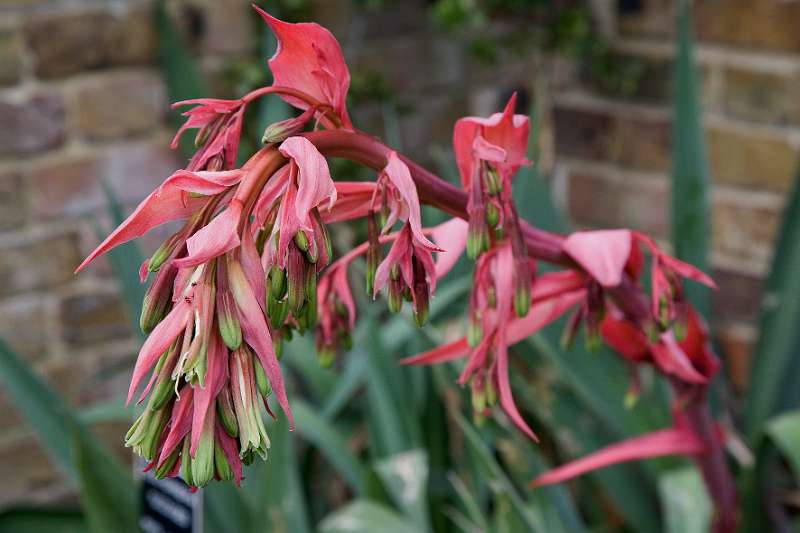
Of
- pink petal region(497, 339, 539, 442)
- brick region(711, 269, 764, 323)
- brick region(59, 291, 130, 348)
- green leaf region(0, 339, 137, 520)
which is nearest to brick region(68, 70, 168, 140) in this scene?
brick region(59, 291, 130, 348)

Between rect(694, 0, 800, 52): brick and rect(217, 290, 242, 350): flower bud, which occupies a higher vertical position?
rect(217, 290, 242, 350): flower bud

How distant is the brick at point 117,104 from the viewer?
1411 millimetres

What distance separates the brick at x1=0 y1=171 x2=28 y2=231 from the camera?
1387 mm

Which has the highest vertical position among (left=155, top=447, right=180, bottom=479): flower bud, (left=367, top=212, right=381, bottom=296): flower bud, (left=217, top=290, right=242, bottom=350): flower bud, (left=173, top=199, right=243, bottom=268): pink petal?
(left=173, top=199, right=243, bottom=268): pink petal

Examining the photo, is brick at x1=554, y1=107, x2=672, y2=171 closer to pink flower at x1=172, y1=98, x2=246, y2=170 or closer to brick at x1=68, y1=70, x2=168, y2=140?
brick at x1=68, y1=70, x2=168, y2=140

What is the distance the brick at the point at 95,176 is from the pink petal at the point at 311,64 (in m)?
1.07

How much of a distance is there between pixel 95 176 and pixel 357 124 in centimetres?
42

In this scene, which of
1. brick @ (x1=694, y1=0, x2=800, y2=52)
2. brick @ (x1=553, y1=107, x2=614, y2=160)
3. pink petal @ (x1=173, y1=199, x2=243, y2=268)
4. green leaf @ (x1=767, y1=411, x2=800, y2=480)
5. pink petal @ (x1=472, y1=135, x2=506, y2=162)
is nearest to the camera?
pink petal @ (x1=173, y1=199, x2=243, y2=268)

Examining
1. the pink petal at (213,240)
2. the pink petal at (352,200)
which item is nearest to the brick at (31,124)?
the pink petal at (352,200)

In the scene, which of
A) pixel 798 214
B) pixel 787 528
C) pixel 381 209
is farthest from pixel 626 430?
pixel 381 209

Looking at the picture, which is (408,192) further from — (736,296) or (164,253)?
(736,296)

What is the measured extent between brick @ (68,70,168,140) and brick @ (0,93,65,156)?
0.02m

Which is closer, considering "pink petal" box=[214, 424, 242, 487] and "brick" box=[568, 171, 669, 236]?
"pink petal" box=[214, 424, 242, 487]

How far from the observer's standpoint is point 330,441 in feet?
3.56
